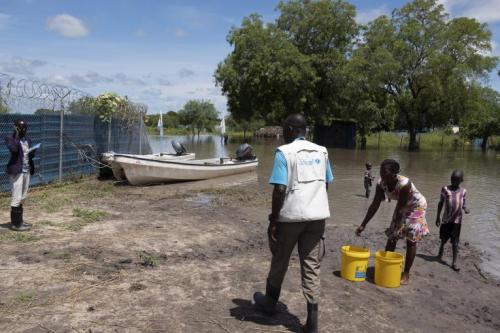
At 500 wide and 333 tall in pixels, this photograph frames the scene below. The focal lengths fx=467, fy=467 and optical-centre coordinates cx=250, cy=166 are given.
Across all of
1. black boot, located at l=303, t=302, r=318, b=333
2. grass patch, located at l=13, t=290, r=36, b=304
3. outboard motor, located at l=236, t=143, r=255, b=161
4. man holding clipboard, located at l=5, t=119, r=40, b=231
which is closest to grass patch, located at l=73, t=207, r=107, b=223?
man holding clipboard, located at l=5, t=119, r=40, b=231

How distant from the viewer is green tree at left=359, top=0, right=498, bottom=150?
40.0 metres

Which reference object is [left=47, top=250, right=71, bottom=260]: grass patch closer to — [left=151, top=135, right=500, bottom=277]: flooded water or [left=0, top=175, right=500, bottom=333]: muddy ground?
[left=0, top=175, right=500, bottom=333]: muddy ground

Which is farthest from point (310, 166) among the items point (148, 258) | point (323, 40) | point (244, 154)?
point (323, 40)

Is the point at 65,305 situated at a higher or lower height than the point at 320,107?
lower

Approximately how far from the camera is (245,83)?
43219mm

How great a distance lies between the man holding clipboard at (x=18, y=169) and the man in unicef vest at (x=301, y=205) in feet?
16.7

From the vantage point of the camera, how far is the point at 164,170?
15406 mm

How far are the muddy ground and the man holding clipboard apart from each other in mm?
334

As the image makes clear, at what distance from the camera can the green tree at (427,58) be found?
40.0 m

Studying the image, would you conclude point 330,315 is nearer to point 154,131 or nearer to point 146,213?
point 146,213

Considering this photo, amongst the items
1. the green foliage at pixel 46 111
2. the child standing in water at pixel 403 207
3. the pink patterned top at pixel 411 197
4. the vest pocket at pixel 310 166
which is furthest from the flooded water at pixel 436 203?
the green foliage at pixel 46 111

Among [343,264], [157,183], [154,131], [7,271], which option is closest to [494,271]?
[343,264]

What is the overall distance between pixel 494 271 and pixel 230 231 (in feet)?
15.0

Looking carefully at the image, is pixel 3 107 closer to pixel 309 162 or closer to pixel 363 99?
pixel 309 162
